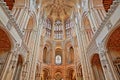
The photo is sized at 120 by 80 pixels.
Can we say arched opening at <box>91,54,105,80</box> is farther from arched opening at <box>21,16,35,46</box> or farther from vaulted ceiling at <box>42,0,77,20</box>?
vaulted ceiling at <box>42,0,77,20</box>

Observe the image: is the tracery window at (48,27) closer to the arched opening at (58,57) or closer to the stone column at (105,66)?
the arched opening at (58,57)

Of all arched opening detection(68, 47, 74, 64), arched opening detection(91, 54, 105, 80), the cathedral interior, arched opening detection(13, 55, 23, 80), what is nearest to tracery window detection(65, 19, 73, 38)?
the cathedral interior

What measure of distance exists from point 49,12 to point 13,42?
19.5 m

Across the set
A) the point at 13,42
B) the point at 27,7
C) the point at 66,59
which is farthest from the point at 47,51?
the point at 13,42

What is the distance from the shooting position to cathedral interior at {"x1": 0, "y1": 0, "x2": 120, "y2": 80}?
9.47 m

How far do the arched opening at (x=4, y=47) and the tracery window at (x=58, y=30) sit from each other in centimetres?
1774

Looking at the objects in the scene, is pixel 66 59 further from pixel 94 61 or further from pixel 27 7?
pixel 27 7

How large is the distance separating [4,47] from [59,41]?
56.8ft

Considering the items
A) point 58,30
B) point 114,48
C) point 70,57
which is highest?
point 58,30

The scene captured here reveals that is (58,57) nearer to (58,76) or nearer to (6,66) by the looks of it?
(58,76)

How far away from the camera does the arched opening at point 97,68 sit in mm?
12986

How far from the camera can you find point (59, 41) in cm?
2722

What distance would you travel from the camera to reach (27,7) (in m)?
15.5

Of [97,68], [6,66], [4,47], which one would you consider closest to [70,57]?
[97,68]
